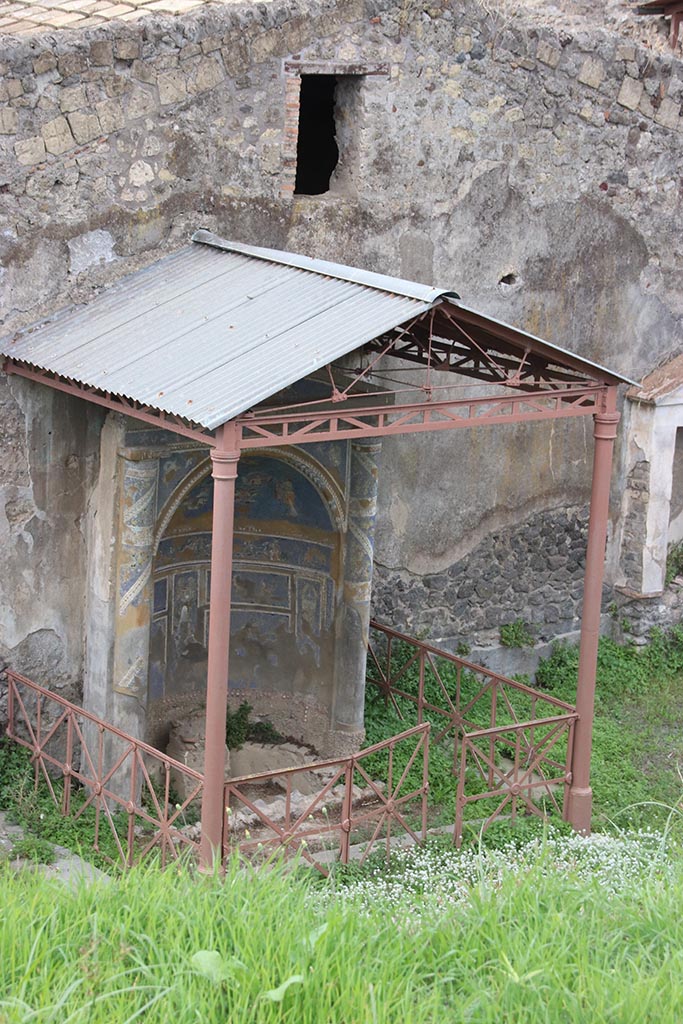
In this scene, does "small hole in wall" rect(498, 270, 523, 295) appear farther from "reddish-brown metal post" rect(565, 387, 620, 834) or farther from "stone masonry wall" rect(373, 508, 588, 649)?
"reddish-brown metal post" rect(565, 387, 620, 834)

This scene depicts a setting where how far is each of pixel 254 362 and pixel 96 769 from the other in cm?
294

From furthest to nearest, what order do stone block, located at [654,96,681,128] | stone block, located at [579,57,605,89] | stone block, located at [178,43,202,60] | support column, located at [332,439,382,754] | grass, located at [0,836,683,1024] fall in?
stone block, located at [654,96,681,128] < stone block, located at [579,57,605,89] < support column, located at [332,439,382,754] < stone block, located at [178,43,202,60] < grass, located at [0,836,683,1024]

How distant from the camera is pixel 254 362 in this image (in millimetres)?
7121

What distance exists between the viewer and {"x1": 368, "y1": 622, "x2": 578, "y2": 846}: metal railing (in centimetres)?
912

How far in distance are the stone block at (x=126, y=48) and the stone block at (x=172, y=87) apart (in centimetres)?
21

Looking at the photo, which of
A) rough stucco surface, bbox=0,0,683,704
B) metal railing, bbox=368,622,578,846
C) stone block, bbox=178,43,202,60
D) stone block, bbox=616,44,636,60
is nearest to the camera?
rough stucco surface, bbox=0,0,683,704

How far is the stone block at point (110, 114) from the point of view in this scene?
8461 mm

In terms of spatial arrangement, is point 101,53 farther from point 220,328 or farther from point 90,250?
point 220,328

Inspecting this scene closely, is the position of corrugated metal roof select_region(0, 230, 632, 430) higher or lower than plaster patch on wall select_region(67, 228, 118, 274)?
lower

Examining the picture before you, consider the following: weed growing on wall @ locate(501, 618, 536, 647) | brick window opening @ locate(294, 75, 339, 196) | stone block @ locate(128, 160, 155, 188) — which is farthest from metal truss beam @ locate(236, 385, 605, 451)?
brick window opening @ locate(294, 75, 339, 196)

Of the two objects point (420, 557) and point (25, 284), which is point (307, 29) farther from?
point (420, 557)

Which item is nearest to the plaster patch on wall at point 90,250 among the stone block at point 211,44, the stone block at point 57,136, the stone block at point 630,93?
the stone block at point 57,136

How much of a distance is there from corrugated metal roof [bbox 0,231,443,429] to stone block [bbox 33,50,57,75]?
126cm

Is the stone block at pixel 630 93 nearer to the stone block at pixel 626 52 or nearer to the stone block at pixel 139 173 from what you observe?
the stone block at pixel 626 52
